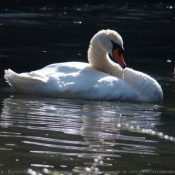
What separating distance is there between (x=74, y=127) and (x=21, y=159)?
1907mm

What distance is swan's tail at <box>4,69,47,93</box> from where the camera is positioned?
10787 mm

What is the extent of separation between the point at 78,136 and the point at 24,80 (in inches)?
130

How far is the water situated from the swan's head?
1052 mm

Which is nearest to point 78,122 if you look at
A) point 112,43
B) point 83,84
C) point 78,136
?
point 78,136

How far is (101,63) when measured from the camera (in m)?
12.2

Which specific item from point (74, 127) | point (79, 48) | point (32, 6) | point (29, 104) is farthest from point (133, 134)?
point (32, 6)

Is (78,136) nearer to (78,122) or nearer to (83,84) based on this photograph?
(78,122)

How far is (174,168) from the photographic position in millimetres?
6480

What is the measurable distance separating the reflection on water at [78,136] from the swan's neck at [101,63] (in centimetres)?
150

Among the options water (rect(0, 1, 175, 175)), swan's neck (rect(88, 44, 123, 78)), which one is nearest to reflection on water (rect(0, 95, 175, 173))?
water (rect(0, 1, 175, 175))

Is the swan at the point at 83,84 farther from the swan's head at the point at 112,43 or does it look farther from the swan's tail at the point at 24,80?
the swan's head at the point at 112,43

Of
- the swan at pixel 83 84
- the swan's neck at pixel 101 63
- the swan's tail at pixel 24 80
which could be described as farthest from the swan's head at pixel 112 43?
Result: the swan's tail at pixel 24 80

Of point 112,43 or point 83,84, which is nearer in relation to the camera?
point 83,84

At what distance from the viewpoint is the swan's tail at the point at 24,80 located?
35.4ft
